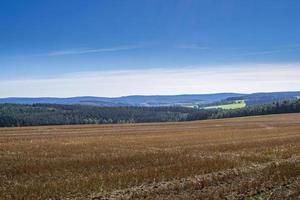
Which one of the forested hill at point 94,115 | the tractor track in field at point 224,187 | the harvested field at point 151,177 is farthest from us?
the forested hill at point 94,115

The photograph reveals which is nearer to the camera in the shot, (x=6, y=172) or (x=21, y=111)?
(x=6, y=172)

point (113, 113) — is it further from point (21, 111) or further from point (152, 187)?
point (152, 187)

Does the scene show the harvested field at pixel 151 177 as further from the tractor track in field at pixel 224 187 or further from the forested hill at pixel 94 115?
the forested hill at pixel 94 115

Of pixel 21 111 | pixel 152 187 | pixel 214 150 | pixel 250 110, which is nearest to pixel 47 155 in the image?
pixel 214 150

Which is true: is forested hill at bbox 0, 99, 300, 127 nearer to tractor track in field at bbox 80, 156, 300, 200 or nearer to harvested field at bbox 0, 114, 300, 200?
harvested field at bbox 0, 114, 300, 200

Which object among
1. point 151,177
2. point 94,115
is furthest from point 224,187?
point 94,115

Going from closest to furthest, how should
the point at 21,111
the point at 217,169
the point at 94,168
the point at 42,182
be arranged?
the point at 42,182
the point at 217,169
the point at 94,168
the point at 21,111

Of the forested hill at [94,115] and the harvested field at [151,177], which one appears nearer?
the harvested field at [151,177]

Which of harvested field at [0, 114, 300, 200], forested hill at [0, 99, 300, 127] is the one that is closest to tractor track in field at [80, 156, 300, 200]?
harvested field at [0, 114, 300, 200]

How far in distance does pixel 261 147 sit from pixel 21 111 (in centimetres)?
16498

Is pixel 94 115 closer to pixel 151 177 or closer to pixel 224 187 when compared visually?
pixel 151 177

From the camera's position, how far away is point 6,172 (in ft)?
75.6

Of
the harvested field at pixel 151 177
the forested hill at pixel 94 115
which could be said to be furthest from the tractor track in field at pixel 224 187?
the forested hill at pixel 94 115

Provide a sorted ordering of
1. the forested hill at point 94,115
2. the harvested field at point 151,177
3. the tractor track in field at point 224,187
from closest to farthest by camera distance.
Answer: the tractor track in field at point 224,187, the harvested field at point 151,177, the forested hill at point 94,115
